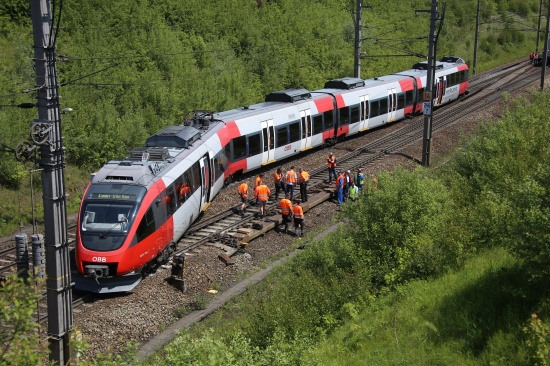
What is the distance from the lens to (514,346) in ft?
36.7

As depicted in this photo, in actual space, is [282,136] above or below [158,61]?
below

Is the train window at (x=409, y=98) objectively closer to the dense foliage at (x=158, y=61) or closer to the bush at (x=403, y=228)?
the dense foliage at (x=158, y=61)

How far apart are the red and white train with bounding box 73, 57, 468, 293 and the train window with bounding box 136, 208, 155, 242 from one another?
0.03 m

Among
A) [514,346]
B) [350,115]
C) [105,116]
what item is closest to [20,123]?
[105,116]

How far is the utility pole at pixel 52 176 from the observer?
36.1 ft

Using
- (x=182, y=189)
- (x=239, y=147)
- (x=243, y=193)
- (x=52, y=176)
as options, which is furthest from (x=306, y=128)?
(x=52, y=176)

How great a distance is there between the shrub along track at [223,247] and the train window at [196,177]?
1.65 m

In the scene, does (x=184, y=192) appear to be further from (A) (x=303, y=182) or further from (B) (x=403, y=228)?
(B) (x=403, y=228)

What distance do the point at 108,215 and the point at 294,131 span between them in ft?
46.5

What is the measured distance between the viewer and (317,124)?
3170 cm

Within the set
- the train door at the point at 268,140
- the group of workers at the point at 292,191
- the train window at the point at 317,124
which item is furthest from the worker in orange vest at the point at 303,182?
the train window at the point at 317,124

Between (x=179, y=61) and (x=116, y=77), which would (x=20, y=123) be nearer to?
(x=116, y=77)

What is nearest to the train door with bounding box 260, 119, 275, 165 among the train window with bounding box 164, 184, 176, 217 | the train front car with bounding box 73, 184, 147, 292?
the train window with bounding box 164, 184, 176, 217

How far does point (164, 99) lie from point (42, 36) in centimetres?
2221
